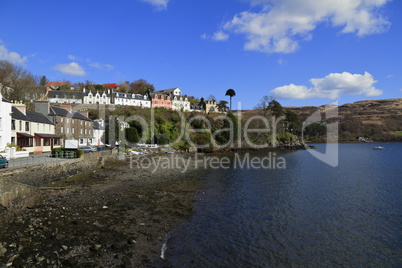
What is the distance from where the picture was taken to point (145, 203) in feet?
67.9

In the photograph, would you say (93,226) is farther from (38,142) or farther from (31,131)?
(38,142)

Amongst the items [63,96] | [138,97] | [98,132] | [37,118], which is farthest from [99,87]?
[37,118]

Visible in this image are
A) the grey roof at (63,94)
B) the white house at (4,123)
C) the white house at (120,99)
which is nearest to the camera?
the white house at (4,123)

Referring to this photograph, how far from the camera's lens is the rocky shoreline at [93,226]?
11.3m

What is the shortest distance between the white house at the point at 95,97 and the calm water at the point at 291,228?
226 feet

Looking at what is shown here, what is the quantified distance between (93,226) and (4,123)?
25580 millimetres

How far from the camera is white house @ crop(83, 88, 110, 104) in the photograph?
272 ft

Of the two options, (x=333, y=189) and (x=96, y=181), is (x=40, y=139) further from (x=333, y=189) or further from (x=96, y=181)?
(x=333, y=189)

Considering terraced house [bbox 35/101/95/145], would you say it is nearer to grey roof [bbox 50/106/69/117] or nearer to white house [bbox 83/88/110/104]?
grey roof [bbox 50/106/69/117]

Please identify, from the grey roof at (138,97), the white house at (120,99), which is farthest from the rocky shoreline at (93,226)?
the grey roof at (138,97)

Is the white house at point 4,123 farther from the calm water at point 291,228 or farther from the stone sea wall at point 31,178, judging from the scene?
the calm water at point 291,228

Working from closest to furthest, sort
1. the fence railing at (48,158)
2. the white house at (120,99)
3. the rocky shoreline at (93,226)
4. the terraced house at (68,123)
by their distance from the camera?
the rocky shoreline at (93,226) → the fence railing at (48,158) → the terraced house at (68,123) → the white house at (120,99)

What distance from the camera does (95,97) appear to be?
84.4 meters

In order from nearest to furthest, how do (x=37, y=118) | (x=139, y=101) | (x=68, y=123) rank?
(x=37, y=118), (x=68, y=123), (x=139, y=101)
